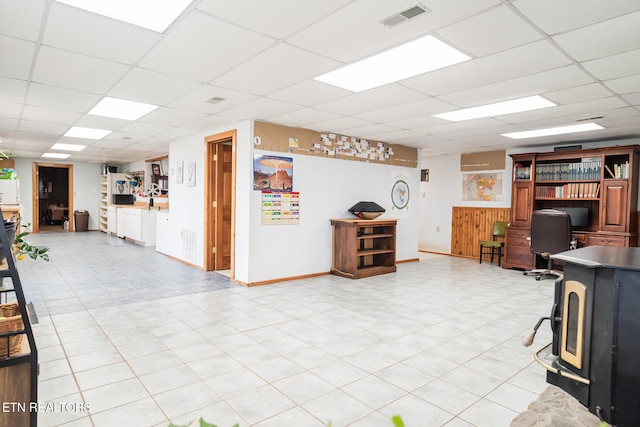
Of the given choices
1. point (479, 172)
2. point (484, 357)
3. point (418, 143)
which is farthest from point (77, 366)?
point (479, 172)

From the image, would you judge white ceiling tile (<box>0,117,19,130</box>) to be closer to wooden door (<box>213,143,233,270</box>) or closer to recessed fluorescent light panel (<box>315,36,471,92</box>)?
wooden door (<box>213,143,233,270</box>)

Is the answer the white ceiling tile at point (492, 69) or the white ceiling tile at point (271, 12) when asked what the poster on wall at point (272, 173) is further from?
the white ceiling tile at point (271, 12)

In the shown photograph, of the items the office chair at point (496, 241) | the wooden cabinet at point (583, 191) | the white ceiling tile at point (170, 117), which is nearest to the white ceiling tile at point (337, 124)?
the white ceiling tile at point (170, 117)

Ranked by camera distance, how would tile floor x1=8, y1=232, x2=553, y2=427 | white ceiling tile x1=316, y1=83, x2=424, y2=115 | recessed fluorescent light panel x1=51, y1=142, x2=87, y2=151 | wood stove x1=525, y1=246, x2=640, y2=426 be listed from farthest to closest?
recessed fluorescent light panel x1=51, y1=142, x2=87, y2=151 → white ceiling tile x1=316, y1=83, x2=424, y2=115 → tile floor x1=8, y1=232, x2=553, y2=427 → wood stove x1=525, y1=246, x2=640, y2=426

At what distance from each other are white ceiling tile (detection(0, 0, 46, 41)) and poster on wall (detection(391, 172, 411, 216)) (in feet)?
19.3

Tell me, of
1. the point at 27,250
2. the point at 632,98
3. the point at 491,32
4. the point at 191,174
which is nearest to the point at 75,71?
the point at 27,250

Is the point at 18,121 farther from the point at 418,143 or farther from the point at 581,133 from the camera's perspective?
the point at 581,133

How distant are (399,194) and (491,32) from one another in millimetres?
5040

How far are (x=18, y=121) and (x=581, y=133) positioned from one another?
8.88 m

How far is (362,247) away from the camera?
6578mm

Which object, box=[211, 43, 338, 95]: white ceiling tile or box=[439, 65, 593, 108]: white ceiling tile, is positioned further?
box=[439, 65, 593, 108]: white ceiling tile

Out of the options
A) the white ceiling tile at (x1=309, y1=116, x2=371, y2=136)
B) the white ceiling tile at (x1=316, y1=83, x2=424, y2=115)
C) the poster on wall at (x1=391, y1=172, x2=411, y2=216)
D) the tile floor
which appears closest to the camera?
the tile floor

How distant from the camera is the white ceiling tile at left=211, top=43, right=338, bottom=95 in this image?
291 centimetres

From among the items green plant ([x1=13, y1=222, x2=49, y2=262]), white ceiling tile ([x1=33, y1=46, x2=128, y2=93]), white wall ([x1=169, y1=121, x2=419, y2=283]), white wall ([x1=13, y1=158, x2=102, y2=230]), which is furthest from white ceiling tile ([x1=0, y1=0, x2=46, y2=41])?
white wall ([x1=13, y1=158, x2=102, y2=230])
